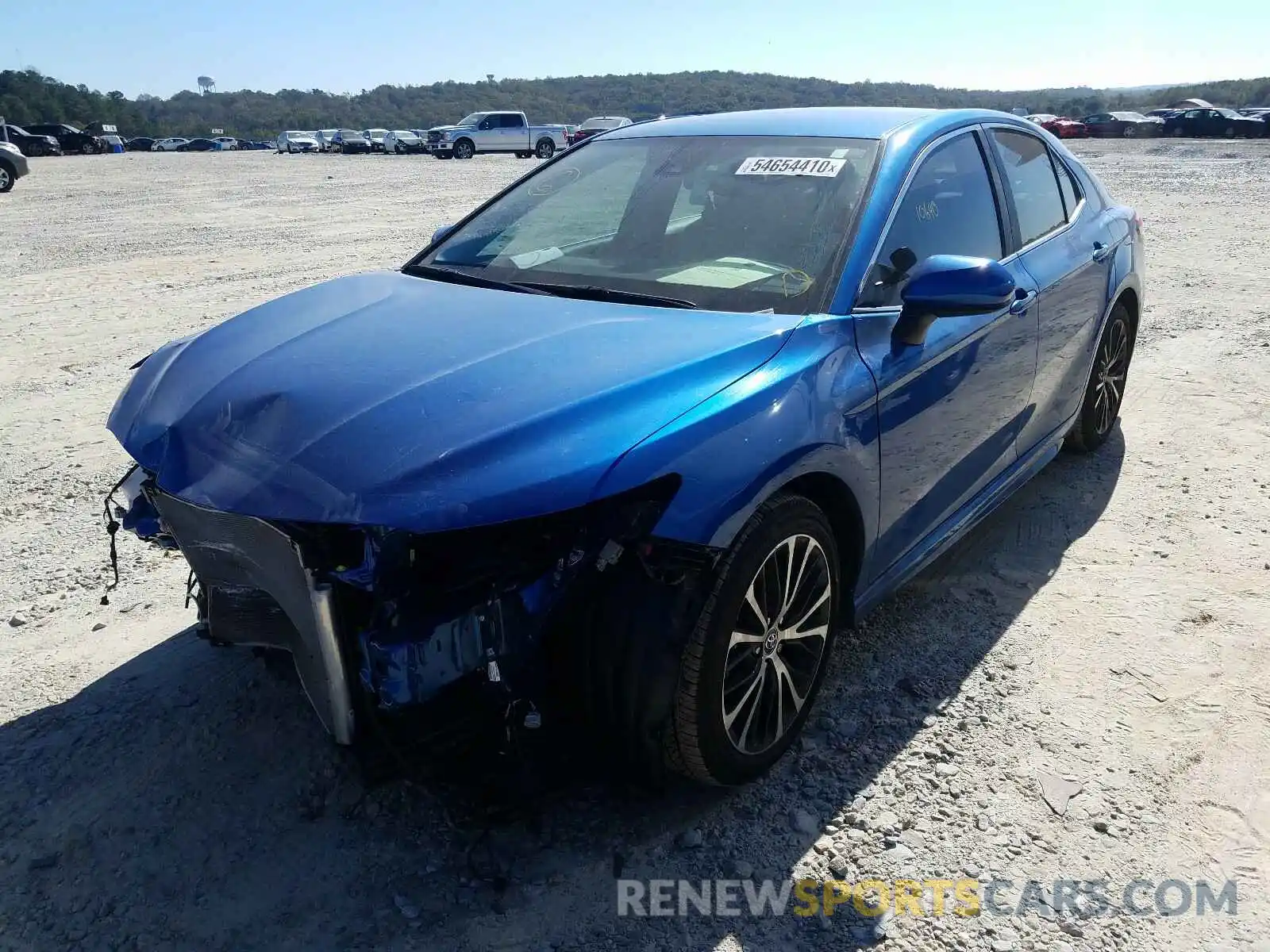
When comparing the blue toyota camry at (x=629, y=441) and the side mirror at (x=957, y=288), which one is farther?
the side mirror at (x=957, y=288)

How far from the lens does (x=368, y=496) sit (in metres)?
1.99

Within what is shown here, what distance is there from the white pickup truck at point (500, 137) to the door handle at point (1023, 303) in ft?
117

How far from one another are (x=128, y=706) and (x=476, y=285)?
1.72m

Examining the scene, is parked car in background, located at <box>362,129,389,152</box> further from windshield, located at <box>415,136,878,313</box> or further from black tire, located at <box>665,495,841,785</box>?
black tire, located at <box>665,495,841,785</box>

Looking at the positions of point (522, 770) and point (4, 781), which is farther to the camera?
point (4, 781)

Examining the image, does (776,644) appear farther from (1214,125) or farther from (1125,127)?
(1125,127)

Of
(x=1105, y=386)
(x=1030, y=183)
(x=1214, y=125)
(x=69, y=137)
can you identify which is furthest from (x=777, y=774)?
(x=69, y=137)

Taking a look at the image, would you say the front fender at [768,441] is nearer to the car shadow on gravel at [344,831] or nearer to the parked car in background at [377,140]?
the car shadow on gravel at [344,831]

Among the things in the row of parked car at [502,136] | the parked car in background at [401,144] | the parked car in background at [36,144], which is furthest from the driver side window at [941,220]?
the parked car in background at [36,144]

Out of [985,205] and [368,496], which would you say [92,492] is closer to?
[368,496]

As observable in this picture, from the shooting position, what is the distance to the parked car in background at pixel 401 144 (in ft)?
152

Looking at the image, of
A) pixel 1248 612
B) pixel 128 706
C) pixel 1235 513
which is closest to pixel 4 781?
pixel 128 706

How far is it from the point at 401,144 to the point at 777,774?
48163 millimetres

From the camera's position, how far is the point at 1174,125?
135ft
